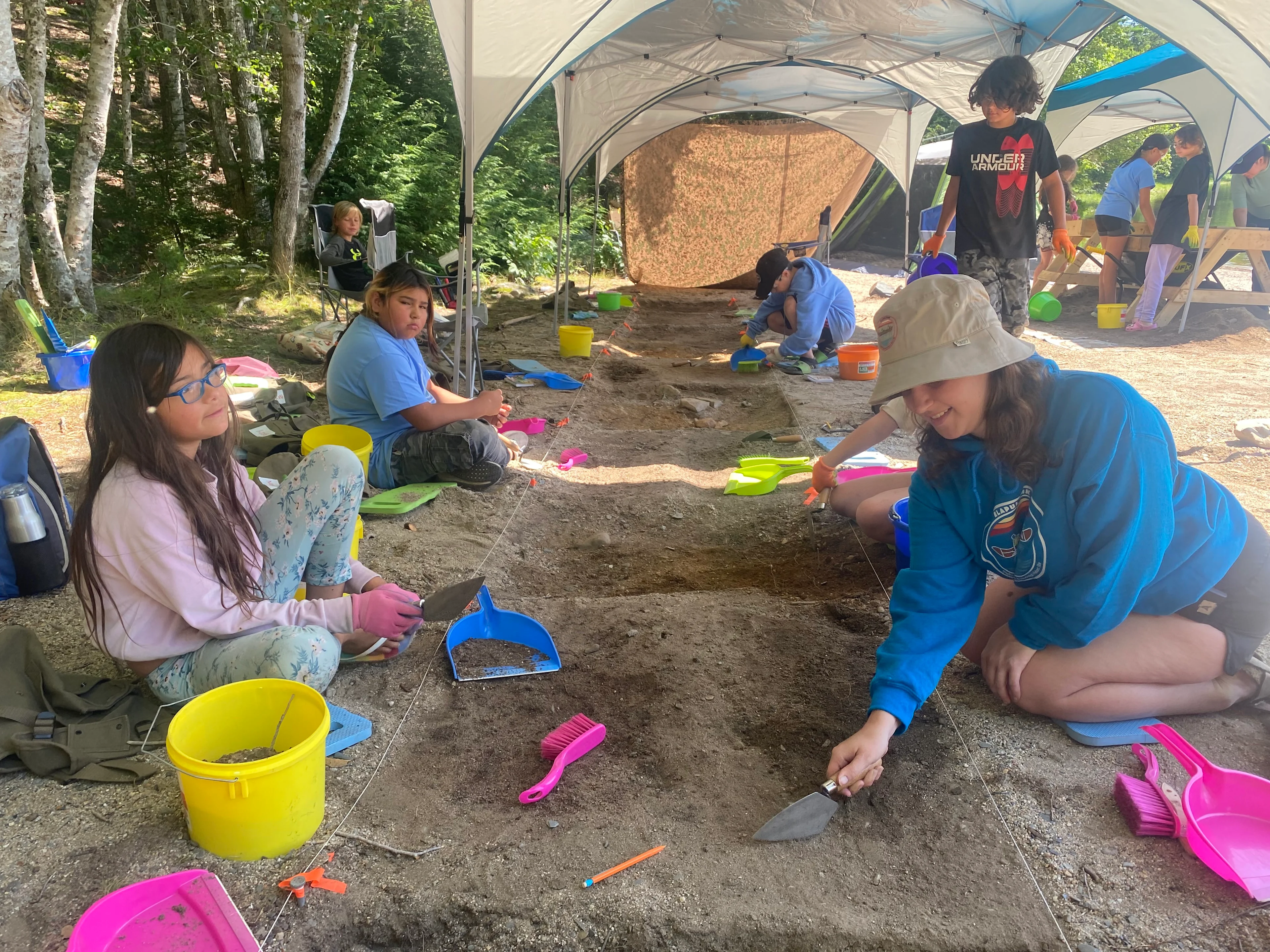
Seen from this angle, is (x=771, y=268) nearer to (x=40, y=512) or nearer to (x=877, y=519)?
(x=877, y=519)

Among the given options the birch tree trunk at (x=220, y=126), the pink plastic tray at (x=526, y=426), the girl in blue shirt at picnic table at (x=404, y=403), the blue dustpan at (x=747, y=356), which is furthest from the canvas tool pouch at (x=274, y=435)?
the birch tree trunk at (x=220, y=126)

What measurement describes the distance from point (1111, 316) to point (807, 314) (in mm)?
3810

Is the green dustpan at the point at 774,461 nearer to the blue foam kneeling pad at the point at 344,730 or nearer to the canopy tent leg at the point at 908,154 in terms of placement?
the blue foam kneeling pad at the point at 344,730

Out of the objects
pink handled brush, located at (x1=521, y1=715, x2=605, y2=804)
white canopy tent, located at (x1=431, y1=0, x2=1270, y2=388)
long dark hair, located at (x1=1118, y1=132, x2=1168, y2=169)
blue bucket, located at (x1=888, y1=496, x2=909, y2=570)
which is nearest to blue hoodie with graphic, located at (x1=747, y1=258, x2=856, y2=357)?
white canopy tent, located at (x1=431, y1=0, x2=1270, y2=388)

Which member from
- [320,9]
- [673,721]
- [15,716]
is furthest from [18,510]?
[320,9]

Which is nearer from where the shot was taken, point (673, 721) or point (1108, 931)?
point (1108, 931)

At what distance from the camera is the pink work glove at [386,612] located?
1983 mm

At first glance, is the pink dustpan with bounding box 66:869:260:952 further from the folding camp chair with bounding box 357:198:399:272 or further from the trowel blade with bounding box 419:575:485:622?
the folding camp chair with bounding box 357:198:399:272

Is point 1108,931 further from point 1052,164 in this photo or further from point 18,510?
point 1052,164

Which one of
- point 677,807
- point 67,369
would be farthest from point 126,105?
point 677,807

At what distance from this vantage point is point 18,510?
2.63 meters

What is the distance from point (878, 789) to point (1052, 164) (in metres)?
3.48

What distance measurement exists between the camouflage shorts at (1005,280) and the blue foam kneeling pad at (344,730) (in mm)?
3522

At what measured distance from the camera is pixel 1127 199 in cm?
851
